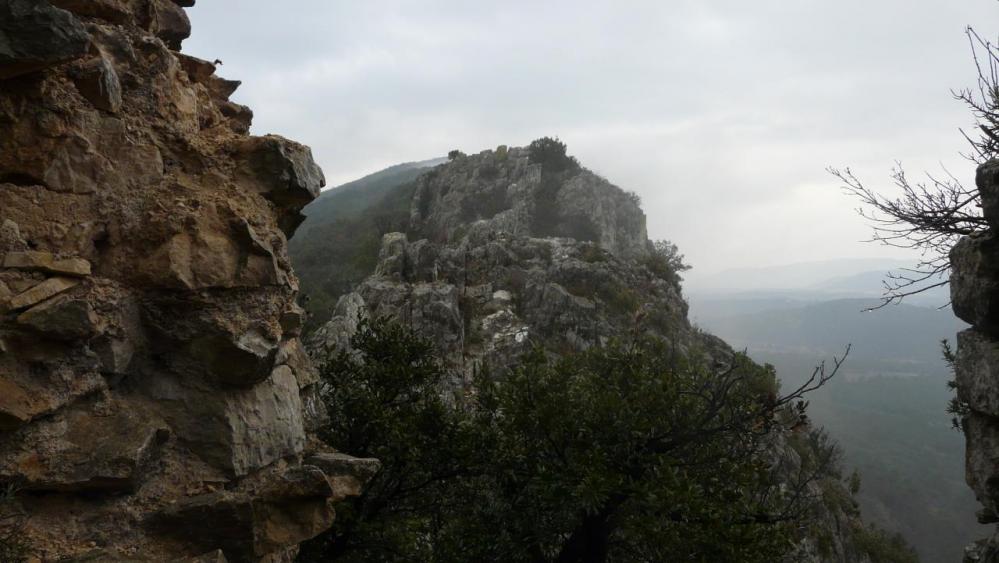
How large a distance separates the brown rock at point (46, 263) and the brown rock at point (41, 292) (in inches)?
4.3

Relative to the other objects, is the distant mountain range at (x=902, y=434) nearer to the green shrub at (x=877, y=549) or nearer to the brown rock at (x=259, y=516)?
the green shrub at (x=877, y=549)

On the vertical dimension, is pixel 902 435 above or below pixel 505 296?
below

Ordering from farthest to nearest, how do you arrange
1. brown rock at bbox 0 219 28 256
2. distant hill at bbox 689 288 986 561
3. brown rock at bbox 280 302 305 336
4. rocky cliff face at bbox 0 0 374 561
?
distant hill at bbox 689 288 986 561
brown rock at bbox 280 302 305 336
brown rock at bbox 0 219 28 256
rocky cliff face at bbox 0 0 374 561

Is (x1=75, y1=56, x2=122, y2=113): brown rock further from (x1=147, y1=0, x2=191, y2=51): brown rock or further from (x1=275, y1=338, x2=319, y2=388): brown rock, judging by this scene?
(x1=275, y1=338, x2=319, y2=388): brown rock

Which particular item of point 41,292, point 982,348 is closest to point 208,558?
point 41,292

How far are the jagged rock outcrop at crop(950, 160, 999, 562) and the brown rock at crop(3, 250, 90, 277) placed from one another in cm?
1221

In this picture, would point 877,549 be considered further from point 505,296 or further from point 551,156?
point 551,156

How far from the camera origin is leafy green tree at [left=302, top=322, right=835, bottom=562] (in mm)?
10172

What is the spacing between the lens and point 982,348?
353 inches

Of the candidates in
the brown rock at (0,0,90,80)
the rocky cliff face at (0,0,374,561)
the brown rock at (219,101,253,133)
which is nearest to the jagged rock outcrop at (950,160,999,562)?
the rocky cliff face at (0,0,374,561)

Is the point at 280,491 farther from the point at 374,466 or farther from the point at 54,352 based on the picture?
the point at 54,352

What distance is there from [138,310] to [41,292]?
1011 mm

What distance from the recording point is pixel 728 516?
9.93m

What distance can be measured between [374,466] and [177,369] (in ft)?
10.2
